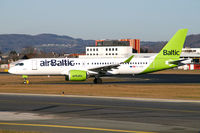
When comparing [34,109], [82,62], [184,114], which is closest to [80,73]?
[82,62]

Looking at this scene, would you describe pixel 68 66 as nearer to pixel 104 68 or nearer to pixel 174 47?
pixel 104 68

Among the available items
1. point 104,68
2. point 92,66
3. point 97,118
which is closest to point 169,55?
point 104,68

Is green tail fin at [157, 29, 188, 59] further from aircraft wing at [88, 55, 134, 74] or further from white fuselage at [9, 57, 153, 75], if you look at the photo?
aircraft wing at [88, 55, 134, 74]

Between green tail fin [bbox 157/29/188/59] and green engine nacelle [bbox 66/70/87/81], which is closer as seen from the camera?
green engine nacelle [bbox 66/70/87/81]

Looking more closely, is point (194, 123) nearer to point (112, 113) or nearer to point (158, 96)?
point (112, 113)

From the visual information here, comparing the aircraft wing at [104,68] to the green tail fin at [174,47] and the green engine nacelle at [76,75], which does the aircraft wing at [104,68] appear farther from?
the green tail fin at [174,47]

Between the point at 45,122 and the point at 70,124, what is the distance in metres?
1.38

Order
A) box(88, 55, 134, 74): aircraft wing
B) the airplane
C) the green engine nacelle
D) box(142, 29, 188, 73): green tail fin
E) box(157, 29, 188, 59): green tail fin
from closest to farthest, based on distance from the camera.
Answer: the green engine nacelle < box(88, 55, 134, 74): aircraft wing < the airplane < box(142, 29, 188, 73): green tail fin < box(157, 29, 188, 59): green tail fin

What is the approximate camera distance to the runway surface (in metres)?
14.8

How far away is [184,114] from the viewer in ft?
63.1

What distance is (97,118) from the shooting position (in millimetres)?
17859

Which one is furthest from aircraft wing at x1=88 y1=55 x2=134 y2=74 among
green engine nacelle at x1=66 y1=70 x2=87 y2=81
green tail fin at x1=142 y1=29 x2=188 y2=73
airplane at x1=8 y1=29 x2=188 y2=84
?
green tail fin at x1=142 y1=29 x2=188 y2=73

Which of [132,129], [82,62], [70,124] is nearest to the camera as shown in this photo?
[132,129]

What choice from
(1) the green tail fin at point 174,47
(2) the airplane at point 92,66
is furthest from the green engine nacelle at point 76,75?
(1) the green tail fin at point 174,47
